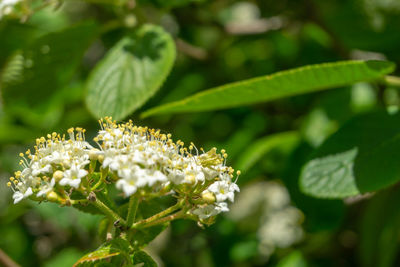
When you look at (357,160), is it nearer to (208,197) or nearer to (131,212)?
(208,197)

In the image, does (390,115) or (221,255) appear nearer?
(390,115)

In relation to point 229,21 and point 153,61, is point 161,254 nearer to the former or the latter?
point 153,61

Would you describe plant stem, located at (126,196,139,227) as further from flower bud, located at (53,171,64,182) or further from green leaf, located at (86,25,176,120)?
green leaf, located at (86,25,176,120)

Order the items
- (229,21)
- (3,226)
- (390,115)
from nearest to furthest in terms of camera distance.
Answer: (390,115) < (3,226) < (229,21)

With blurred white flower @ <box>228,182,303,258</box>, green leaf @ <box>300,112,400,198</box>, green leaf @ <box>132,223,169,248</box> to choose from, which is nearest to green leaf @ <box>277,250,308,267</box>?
blurred white flower @ <box>228,182,303,258</box>

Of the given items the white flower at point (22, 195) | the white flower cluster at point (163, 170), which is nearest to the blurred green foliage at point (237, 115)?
the white flower cluster at point (163, 170)

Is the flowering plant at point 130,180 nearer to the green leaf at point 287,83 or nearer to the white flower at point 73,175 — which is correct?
the white flower at point 73,175

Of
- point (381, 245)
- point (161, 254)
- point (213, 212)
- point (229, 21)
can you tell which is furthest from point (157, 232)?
point (229, 21)
